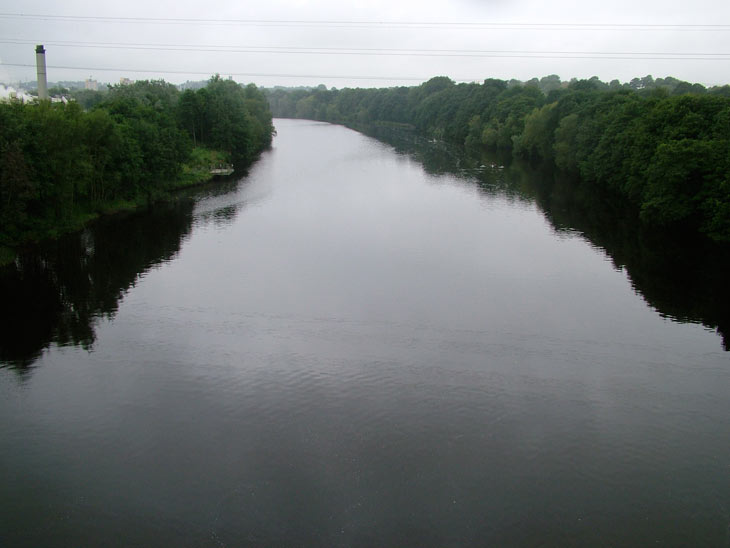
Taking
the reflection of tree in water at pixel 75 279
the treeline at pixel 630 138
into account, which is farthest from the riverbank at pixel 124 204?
the treeline at pixel 630 138

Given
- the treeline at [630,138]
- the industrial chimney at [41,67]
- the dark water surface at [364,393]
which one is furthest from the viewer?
the industrial chimney at [41,67]

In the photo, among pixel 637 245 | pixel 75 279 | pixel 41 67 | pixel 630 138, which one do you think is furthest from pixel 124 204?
pixel 630 138

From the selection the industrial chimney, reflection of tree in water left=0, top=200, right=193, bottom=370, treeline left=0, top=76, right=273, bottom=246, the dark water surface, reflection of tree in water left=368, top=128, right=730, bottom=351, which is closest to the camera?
the dark water surface

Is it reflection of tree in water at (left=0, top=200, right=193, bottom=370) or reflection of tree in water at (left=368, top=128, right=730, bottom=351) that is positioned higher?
reflection of tree in water at (left=368, top=128, right=730, bottom=351)

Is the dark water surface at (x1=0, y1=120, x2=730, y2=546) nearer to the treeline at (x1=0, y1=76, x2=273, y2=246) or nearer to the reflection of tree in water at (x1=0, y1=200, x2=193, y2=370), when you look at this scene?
the reflection of tree in water at (x1=0, y1=200, x2=193, y2=370)

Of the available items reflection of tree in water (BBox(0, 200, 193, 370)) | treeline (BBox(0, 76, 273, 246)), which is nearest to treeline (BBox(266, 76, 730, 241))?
reflection of tree in water (BBox(0, 200, 193, 370))

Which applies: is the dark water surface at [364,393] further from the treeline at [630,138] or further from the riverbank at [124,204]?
the treeline at [630,138]

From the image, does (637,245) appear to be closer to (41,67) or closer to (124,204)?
(124,204)
